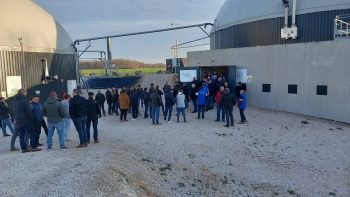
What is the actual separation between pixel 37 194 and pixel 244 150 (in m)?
7.51

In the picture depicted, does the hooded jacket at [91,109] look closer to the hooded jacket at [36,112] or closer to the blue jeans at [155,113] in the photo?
the hooded jacket at [36,112]

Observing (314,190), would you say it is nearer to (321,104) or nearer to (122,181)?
(122,181)

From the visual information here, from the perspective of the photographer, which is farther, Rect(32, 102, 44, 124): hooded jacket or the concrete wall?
the concrete wall

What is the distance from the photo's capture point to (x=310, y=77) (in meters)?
16.9

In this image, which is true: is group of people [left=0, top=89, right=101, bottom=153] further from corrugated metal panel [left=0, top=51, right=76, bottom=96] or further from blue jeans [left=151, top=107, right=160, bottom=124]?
corrugated metal panel [left=0, top=51, right=76, bottom=96]

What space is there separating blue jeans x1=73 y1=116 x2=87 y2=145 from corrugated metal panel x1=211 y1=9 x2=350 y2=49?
14.3m

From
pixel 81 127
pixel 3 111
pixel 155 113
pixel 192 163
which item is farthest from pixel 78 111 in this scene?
pixel 155 113

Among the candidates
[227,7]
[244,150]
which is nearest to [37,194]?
[244,150]

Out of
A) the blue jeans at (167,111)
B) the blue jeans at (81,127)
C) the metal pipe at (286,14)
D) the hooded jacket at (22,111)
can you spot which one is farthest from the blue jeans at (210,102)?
the hooded jacket at (22,111)

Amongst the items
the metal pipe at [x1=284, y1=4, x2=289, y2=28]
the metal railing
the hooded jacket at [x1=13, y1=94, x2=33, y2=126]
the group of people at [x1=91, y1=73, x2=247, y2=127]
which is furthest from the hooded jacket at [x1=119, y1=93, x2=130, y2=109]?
the metal railing

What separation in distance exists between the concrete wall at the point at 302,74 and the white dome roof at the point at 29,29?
12.4m

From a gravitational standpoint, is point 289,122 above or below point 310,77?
below

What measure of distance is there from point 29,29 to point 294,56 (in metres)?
15.8

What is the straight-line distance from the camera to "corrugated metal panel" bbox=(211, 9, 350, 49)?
18.8 metres
